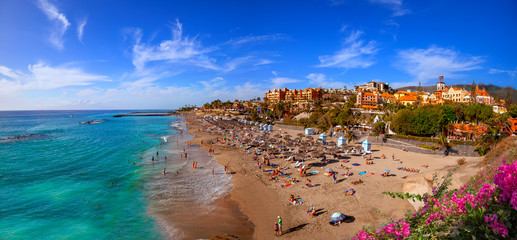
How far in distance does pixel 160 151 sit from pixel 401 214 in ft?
112

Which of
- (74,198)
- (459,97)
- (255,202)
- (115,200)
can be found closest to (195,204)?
(255,202)

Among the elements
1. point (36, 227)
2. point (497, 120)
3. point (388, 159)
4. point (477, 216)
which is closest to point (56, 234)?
point (36, 227)

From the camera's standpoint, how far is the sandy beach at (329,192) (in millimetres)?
13305

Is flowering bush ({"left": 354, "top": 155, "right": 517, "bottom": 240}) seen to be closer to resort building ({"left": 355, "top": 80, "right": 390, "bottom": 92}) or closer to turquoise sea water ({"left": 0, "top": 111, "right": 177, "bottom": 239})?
turquoise sea water ({"left": 0, "top": 111, "right": 177, "bottom": 239})

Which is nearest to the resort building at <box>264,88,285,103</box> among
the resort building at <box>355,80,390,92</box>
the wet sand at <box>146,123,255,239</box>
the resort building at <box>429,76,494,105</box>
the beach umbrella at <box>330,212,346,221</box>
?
the resort building at <box>355,80,390,92</box>

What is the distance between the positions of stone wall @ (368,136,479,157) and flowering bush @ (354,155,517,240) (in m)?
30.4

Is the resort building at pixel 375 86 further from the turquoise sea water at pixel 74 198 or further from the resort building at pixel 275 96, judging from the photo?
the turquoise sea water at pixel 74 198

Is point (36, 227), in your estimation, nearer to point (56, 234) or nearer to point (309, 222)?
point (56, 234)

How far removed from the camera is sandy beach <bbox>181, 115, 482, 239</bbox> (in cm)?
1330

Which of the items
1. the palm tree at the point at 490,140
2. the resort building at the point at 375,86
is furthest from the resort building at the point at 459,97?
the palm tree at the point at 490,140

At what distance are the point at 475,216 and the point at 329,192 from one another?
1558 centimetres

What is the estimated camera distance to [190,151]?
1438 inches

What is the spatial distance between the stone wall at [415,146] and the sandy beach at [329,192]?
162 cm

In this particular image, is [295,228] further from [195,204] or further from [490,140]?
[490,140]
